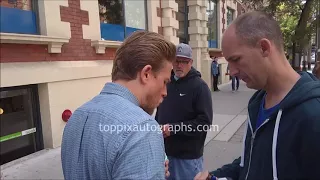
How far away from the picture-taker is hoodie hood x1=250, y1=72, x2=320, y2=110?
1.36 meters

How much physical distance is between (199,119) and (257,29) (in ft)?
5.02

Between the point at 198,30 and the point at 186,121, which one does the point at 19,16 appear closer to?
the point at 186,121

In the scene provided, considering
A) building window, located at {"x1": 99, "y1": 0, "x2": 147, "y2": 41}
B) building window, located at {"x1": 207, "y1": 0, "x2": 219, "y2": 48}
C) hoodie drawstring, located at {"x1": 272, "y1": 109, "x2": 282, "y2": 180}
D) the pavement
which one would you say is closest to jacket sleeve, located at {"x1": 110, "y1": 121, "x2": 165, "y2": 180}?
hoodie drawstring, located at {"x1": 272, "y1": 109, "x2": 282, "y2": 180}

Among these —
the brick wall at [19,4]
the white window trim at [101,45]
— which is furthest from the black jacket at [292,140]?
the white window trim at [101,45]

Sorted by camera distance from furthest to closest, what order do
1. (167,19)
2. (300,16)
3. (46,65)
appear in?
(300,16) → (167,19) → (46,65)

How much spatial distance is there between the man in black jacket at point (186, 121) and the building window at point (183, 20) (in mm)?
10133

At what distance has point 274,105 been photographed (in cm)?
159

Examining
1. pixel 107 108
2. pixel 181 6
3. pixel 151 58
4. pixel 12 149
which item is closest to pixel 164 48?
pixel 151 58

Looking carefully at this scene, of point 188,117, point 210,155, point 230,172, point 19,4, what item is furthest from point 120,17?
point 230,172

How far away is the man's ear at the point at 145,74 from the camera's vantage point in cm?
123

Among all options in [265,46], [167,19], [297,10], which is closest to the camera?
[265,46]

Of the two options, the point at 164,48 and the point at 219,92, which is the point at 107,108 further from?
the point at 219,92

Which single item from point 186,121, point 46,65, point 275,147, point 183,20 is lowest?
point 186,121

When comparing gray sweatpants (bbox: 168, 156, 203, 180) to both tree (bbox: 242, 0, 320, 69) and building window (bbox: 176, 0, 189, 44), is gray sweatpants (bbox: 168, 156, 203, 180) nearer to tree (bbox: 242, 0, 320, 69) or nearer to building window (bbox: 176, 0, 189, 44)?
building window (bbox: 176, 0, 189, 44)
